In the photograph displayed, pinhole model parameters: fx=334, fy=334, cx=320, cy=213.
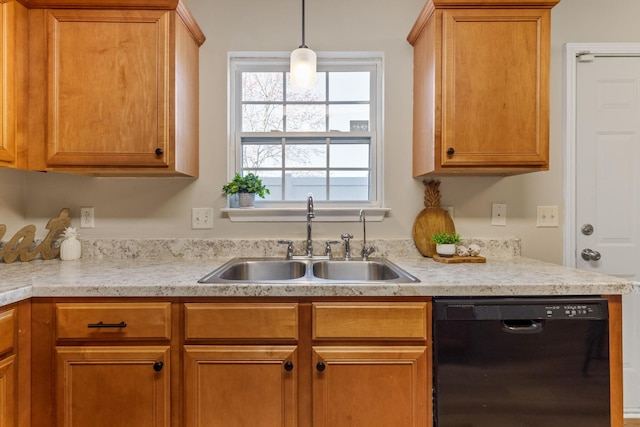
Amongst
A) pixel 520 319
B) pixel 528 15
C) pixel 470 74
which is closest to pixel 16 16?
pixel 470 74

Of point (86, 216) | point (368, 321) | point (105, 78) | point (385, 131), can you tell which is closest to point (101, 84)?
point (105, 78)

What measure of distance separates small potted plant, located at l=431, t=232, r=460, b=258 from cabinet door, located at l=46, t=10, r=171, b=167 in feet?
4.76

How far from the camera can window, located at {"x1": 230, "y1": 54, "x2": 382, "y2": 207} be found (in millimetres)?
2066

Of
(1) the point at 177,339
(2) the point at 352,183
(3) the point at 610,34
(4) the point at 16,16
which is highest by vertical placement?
(3) the point at 610,34

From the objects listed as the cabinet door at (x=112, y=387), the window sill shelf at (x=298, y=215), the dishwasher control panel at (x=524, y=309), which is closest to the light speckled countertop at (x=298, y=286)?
the dishwasher control panel at (x=524, y=309)

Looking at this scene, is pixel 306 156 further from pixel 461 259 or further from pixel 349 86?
pixel 461 259

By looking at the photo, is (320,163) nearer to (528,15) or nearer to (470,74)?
(470,74)

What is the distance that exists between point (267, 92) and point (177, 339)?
58.9 inches

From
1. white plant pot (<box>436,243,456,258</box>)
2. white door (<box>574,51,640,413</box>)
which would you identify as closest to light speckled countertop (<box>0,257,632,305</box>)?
white plant pot (<box>436,243,456,258</box>)

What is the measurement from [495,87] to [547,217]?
35.1 inches

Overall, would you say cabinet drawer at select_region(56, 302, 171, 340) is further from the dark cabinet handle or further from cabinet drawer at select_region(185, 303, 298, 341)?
cabinet drawer at select_region(185, 303, 298, 341)

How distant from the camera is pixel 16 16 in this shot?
1.51 meters

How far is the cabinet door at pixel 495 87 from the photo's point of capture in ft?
5.15

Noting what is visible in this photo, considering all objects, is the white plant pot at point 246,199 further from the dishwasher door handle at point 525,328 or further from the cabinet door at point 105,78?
the dishwasher door handle at point 525,328
